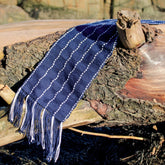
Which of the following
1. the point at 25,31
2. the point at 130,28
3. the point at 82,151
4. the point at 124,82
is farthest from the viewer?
the point at 82,151

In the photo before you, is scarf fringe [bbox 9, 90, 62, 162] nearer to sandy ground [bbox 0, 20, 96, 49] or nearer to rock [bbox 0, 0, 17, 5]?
sandy ground [bbox 0, 20, 96, 49]

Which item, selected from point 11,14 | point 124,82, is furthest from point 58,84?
point 11,14

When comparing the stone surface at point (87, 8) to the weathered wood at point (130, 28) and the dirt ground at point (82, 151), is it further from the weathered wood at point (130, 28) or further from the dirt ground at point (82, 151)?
the weathered wood at point (130, 28)

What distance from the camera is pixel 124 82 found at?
5.33 ft

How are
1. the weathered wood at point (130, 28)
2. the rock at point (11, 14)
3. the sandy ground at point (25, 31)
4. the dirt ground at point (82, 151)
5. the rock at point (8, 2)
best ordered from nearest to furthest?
the weathered wood at point (130, 28), the sandy ground at point (25, 31), the dirt ground at point (82, 151), the rock at point (11, 14), the rock at point (8, 2)

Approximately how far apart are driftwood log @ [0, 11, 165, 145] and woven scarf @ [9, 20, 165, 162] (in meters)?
0.07

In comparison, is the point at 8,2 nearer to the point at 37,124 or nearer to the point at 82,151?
the point at 82,151

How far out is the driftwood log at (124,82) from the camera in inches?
61.6

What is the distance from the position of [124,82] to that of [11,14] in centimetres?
293

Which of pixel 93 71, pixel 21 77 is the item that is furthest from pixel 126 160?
pixel 21 77

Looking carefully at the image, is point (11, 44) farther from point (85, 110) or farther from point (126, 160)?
point (126, 160)

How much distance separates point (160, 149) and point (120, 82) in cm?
55

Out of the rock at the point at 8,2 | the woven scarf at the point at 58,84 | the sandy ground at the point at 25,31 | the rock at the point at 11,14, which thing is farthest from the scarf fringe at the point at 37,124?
the rock at the point at 8,2

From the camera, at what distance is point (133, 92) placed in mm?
1648
